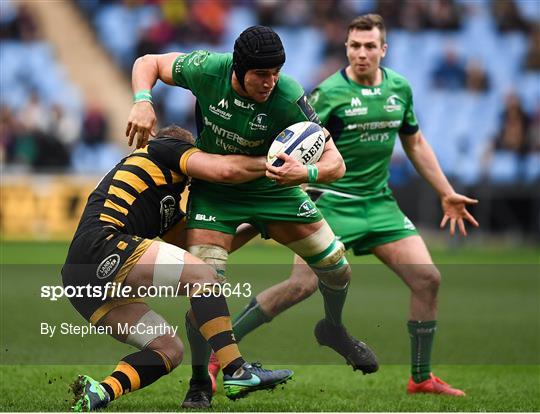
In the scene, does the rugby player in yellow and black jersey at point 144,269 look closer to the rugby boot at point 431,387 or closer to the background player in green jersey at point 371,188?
the background player in green jersey at point 371,188

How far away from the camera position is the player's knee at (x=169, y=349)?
6105mm

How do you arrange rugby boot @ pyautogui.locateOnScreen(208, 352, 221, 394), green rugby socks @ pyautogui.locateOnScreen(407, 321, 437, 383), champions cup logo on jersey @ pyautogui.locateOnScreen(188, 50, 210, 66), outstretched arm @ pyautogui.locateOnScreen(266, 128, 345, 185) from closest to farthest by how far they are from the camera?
outstretched arm @ pyautogui.locateOnScreen(266, 128, 345, 185) < champions cup logo on jersey @ pyautogui.locateOnScreen(188, 50, 210, 66) < rugby boot @ pyautogui.locateOnScreen(208, 352, 221, 394) < green rugby socks @ pyautogui.locateOnScreen(407, 321, 437, 383)

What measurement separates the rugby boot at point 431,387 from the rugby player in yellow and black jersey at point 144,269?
1684mm

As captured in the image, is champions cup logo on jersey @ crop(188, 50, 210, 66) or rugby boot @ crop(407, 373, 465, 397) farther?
rugby boot @ crop(407, 373, 465, 397)

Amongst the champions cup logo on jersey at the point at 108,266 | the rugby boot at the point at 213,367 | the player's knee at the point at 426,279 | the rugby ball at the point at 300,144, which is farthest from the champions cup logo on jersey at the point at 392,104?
the champions cup logo on jersey at the point at 108,266

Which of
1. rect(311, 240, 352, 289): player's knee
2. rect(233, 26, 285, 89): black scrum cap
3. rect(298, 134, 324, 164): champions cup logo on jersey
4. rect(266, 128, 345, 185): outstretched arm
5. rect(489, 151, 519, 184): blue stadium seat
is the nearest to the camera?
rect(233, 26, 285, 89): black scrum cap

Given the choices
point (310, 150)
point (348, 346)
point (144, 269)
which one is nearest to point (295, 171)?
point (310, 150)

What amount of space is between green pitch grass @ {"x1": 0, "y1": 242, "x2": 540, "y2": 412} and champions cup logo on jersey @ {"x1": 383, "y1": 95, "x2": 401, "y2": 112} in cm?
148

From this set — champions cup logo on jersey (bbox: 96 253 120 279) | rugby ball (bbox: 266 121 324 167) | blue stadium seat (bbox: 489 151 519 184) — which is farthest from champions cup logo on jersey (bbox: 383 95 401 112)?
blue stadium seat (bbox: 489 151 519 184)

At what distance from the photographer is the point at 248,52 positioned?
5949 mm

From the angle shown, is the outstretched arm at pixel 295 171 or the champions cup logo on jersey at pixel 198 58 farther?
the champions cup logo on jersey at pixel 198 58

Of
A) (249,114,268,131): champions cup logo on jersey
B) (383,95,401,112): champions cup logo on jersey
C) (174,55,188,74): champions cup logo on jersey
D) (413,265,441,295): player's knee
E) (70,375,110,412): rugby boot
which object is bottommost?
(70,375,110,412): rugby boot

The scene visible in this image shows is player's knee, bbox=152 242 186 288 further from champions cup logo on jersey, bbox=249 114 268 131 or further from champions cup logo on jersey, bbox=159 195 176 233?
champions cup logo on jersey, bbox=249 114 268 131

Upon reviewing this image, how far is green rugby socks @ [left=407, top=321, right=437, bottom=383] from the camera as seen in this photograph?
754 cm
